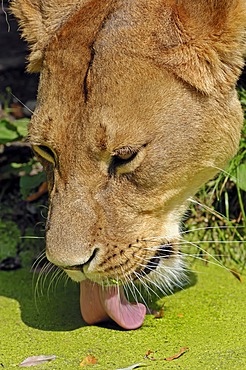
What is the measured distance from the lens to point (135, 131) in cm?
325

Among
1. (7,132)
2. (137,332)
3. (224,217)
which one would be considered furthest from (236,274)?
(7,132)

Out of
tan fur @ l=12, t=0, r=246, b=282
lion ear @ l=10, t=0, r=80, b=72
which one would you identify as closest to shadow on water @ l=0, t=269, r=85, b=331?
tan fur @ l=12, t=0, r=246, b=282

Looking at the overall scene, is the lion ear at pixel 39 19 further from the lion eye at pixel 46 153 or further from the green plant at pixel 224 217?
the green plant at pixel 224 217

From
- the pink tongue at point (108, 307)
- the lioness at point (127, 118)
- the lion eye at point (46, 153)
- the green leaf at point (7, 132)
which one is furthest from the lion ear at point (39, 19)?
the green leaf at point (7, 132)

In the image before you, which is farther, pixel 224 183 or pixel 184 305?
pixel 224 183

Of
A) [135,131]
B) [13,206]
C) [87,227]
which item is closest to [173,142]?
[135,131]

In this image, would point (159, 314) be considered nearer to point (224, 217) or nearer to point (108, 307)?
point (108, 307)

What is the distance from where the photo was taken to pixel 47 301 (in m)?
4.05

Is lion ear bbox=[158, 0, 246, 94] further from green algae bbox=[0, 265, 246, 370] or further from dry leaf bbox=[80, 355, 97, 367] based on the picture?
dry leaf bbox=[80, 355, 97, 367]

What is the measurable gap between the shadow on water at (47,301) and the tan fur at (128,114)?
0.54 meters

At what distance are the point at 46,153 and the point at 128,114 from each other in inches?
16.2

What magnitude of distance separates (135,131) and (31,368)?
996mm

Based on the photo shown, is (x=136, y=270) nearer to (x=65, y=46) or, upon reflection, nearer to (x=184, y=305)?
(x=184, y=305)

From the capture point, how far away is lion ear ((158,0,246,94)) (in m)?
3.28
